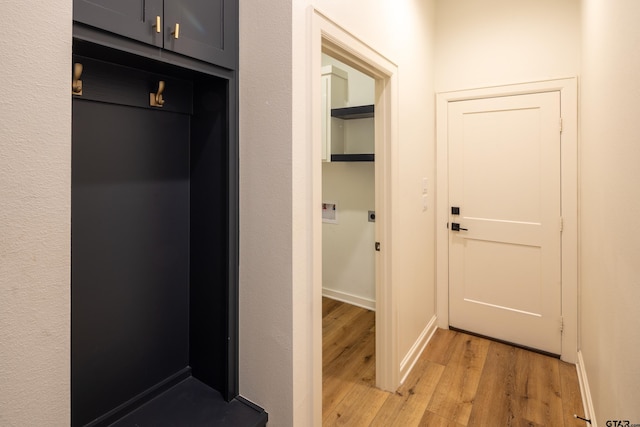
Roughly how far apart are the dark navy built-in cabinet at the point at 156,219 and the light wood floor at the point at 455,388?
34.6 inches

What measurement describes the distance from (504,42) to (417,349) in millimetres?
2457

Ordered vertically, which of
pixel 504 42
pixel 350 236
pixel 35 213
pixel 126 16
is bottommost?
pixel 350 236

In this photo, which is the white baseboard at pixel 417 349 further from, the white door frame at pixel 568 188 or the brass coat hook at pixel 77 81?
the brass coat hook at pixel 77 81

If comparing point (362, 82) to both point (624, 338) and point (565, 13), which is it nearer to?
point (565, 13)

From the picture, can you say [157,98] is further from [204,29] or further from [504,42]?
[504,42]

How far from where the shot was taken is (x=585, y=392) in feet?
6.73

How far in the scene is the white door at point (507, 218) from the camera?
2518 mm

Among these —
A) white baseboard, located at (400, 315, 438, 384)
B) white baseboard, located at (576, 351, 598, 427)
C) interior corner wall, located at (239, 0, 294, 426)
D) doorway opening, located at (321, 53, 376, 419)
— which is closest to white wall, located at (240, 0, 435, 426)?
interior corner wall, located at (239, 0, 294, 426)

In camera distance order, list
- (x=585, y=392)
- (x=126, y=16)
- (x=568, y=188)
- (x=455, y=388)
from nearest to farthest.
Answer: (x=126, y=16)
(x=585, y=392)
(x=455, y=388)
(x=568, y=188)

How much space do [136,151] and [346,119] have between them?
234cm

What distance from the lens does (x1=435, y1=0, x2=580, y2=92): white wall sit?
2408mm

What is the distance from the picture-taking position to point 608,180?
1.45 m

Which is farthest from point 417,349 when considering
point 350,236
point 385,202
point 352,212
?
point 352,212

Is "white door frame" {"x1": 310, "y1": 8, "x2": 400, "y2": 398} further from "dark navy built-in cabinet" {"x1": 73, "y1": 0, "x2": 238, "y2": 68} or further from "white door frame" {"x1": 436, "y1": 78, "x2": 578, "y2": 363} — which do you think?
"white door frame" {"x1": 436, "y1": 78, "x2": 578, "y2": 363}
